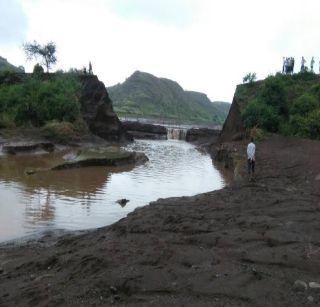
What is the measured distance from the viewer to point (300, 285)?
6492 millimetres

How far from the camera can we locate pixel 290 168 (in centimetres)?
2178

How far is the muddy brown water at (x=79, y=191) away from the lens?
14359 millimetres

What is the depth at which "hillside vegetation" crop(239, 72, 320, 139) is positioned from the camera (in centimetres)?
3211

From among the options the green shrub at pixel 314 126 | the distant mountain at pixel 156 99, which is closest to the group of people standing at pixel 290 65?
the green shrub at pixel 314 126

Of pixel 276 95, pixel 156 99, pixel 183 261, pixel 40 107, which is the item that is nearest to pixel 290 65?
pixel 276 95

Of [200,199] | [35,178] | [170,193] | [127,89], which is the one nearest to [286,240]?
[200,199]

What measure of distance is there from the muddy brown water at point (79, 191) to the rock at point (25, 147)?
150cm

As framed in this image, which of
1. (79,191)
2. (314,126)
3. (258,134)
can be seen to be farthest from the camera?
(258,134)

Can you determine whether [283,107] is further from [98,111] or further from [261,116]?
[98,111]

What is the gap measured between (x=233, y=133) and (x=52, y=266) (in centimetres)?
4080

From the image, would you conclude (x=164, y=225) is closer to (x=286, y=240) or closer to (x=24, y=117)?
(x=286, y=240)

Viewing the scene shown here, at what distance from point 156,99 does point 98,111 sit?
10756cm

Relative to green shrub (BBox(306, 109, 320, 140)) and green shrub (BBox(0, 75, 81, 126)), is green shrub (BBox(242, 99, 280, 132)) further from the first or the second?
green shrub (BBox(0, 75, 81, 126))

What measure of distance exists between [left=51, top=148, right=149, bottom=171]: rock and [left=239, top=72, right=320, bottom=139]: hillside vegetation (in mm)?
10120
